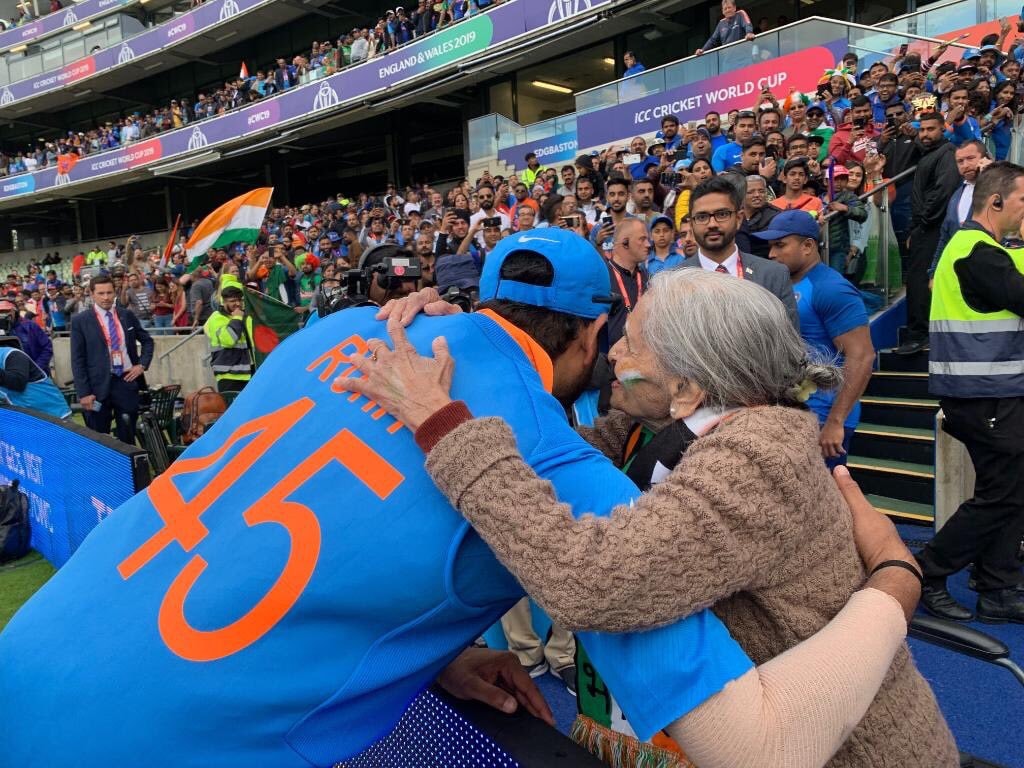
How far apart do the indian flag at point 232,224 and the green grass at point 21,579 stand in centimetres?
528

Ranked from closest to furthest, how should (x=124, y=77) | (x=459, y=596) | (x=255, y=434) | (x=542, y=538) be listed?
1. (x=542, y=538)
2. (x=459, y=596)
3. (x=255, y=434)
4. (x=124, y=77)

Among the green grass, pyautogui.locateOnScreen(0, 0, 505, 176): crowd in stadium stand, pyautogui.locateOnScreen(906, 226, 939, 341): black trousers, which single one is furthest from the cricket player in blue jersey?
pyautogui.locateOnScreen(0, 0, 505, 176): crowd in stadium stand

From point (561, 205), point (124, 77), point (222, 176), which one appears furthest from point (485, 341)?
point (124, 77)

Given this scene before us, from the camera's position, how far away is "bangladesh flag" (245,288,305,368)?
7898 millimetres

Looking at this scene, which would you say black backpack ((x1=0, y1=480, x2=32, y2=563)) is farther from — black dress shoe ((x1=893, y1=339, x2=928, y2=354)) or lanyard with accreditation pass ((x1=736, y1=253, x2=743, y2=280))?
black dress shoe ((x1=893, y1=339, x2=928, y2=354))

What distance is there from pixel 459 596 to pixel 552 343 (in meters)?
0.57

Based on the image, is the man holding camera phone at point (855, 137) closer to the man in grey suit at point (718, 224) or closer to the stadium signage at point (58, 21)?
the man in grey suit at point (718, 224)

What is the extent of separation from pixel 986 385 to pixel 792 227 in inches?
46.6

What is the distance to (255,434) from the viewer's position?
Answer: 123 cm

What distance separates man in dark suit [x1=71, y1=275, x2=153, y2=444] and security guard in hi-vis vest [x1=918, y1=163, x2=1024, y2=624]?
7127 millimetres

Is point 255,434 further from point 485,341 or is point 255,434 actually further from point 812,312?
point 812,312

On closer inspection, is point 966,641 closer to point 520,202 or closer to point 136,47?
point 520,202

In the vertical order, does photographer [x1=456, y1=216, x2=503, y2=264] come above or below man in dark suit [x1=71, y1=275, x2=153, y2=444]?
above

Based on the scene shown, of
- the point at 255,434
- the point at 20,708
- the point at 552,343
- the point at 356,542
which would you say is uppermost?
the point at 552,343
